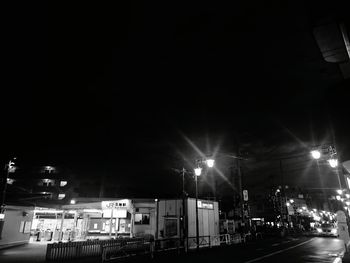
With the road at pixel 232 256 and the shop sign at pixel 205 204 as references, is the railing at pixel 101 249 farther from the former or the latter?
the shop sign at pixel 205 204

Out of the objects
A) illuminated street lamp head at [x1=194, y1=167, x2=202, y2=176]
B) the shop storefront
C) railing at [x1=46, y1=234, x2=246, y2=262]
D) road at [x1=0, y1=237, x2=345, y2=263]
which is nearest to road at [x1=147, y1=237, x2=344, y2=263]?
road at [x1=0, y1=237, x2=345, y2=263]

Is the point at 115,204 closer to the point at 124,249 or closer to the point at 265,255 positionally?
the point at 124,249

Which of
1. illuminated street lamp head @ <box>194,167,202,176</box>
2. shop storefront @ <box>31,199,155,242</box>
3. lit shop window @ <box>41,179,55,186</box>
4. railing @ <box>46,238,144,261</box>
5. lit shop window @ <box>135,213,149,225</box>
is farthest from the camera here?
lit shop window @ <box>41,179,55,186</box>

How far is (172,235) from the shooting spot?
22.4m

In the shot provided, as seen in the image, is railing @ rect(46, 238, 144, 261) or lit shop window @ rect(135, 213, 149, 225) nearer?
railing @ rect(46, 238, 144, 261)

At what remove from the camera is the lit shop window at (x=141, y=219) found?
2816cm

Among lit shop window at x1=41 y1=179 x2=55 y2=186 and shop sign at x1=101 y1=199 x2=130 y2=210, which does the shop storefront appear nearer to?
shop sign at x1=101 y1=199 x2=130 y2=210

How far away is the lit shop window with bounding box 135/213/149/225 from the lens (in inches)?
1109

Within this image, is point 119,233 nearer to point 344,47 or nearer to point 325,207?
point 344,47

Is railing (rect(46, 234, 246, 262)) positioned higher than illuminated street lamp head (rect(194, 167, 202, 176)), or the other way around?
illuminated street lamp head (rect(194, 167, 202, 176))

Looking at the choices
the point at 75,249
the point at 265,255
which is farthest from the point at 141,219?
the point at 265,255

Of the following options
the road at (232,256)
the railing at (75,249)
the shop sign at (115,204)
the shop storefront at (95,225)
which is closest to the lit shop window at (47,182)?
the shop storefront at (95,225)

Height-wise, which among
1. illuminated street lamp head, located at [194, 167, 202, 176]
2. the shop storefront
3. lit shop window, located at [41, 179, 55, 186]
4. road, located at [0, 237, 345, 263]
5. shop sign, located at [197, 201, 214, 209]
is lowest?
road, located at [0, 237, 345, 263]

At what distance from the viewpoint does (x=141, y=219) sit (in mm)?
28375
